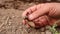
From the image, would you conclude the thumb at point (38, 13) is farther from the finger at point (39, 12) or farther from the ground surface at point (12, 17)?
the ground surface at point (12, 17)

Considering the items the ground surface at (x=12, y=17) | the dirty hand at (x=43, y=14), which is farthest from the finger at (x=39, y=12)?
the ground surface at (x=12, y=17)

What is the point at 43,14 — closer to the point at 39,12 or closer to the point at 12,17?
the point at 39,12

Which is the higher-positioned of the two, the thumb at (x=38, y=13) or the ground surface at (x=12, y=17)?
the thumb at (x=38, y=13)

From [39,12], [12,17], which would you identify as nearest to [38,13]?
[39,12]

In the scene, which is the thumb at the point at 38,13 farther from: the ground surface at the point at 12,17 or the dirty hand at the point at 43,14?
the ground surface at the point at 12,17

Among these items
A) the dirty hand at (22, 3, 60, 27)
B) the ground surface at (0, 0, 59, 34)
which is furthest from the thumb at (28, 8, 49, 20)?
the ground surface at (0, 0, 59, 34)

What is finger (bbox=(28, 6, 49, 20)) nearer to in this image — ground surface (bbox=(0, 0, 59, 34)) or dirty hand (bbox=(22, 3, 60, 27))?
dirty hand (bbox=(22, 3, 60, 27))

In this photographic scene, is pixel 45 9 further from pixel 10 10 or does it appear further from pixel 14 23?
pixel 10 10
